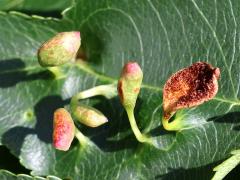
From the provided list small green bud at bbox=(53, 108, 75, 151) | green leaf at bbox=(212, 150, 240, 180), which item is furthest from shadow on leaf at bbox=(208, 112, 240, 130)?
small green bud at bbox=(53, 108, 75, 151)

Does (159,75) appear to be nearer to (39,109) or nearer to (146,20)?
(146,20)

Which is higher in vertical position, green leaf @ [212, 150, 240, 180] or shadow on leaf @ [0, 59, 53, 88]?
green leaf @ [212, 150, 240, 180]

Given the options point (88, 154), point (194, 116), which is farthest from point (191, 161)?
point (88, 154)

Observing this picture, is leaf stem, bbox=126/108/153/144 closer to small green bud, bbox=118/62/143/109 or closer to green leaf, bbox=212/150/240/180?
small green bud, bbox=118/62/143/109

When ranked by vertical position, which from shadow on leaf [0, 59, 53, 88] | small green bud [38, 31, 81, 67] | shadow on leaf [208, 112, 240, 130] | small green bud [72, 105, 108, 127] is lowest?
shadow on leaf [0, 59, 53, 88]

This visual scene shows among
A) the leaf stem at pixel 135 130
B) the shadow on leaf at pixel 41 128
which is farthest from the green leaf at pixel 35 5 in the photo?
the leaf stem at pixel 135 130

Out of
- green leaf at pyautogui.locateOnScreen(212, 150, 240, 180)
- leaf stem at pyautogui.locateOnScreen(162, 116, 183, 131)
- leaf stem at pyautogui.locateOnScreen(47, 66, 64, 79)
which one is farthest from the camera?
leaf stem at pyautogui.locateOnScreen(47, 66, 64, 79)

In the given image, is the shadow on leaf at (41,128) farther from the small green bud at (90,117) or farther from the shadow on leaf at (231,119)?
the shadow on leaf at (231,119)

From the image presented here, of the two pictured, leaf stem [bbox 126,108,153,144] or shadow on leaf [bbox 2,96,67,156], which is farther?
shadow on leaf [bbox 2,96,67,156]
